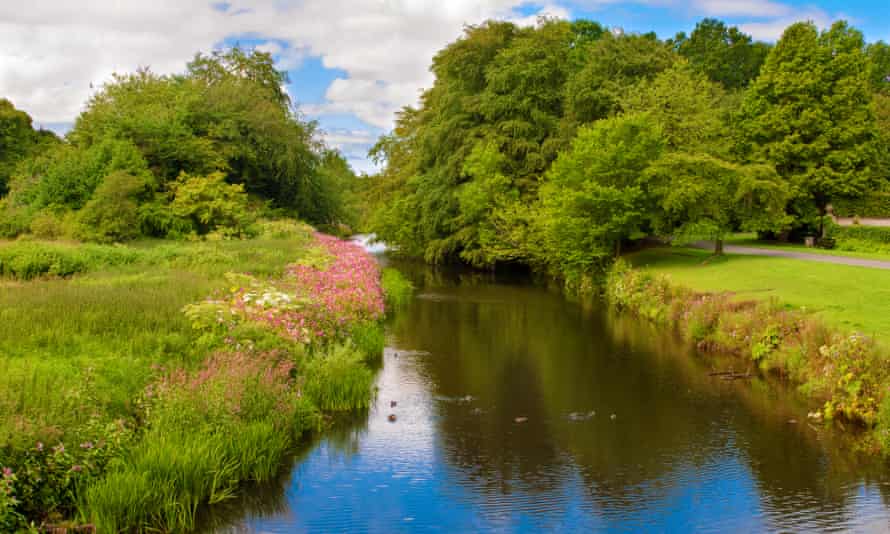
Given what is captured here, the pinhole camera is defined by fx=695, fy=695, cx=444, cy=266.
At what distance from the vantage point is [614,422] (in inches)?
521

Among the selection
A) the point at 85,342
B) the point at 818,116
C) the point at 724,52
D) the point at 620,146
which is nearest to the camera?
the point at 85,342

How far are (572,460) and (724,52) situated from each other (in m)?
73.8

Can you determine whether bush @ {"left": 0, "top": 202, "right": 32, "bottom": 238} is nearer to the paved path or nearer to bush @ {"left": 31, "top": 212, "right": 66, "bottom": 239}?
bush @ {"left": 31, "top": 212, "right": 66, "bottom": 239}

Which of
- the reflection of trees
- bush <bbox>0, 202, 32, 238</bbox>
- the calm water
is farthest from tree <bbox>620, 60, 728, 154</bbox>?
bush <bbox>0, 202, 32, 238</bbox>

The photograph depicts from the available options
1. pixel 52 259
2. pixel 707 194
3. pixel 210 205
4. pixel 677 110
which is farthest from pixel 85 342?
pixel 677 110

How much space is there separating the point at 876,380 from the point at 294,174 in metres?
35.7

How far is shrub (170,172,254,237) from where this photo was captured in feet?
104

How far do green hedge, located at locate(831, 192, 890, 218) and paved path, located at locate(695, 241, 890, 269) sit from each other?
609 centimetres

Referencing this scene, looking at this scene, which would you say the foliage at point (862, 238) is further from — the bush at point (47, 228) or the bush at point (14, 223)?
the bush at point (14, 223)

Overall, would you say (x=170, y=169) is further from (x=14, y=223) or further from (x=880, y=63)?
(x=880, y=63)

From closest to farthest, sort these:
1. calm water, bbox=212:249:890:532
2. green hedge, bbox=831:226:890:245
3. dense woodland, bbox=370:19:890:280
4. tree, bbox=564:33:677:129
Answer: calm water, bbox=212:249:890:532 < dense woodland, bbox=370:19:890:280 < green hedge, bbox=831:226:890:245 < tree, bbox=564:33:677:129

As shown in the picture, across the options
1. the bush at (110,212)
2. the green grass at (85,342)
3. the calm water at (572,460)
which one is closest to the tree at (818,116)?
the calm water at (572,460)

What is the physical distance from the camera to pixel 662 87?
3641 cm

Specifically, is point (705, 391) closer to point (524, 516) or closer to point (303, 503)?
point (524, 516)
